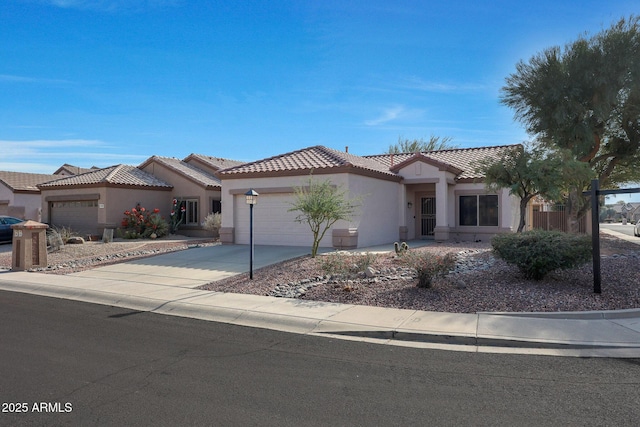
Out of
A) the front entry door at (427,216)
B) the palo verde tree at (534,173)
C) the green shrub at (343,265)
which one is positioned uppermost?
the palo verde tree at (534,173)

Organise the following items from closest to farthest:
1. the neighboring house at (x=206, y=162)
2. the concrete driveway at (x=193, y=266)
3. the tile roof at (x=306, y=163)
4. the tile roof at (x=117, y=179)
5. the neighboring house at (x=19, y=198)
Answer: the concrete driveway at (x=193, y=266) < the tile roof at (x=306, y=163) < the tile roof at (x=117, y=179) < the neighboring house at (x=206, y=162) < the neighboring house at (x=19, y=198)

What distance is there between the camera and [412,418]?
4.66 m

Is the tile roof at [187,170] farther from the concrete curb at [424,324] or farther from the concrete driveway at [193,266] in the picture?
the concrete curb at [424,324]

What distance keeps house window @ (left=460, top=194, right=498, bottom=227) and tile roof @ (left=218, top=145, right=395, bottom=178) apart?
371 cm

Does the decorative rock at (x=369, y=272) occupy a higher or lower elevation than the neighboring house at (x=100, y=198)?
lower

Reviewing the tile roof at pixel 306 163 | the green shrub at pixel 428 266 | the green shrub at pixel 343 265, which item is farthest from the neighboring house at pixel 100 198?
the green shrub at pixel 428 266

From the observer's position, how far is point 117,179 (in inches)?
1065

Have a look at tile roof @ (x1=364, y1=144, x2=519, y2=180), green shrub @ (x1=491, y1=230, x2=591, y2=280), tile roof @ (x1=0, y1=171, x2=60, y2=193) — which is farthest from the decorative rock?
tile roof @ (x1=0, y1=171, x2=60, y2=193)

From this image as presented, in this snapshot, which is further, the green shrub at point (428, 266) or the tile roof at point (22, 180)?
the tile roof at point (22, 180)

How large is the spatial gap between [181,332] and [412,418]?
4.72 metres

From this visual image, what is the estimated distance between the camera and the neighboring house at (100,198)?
26.5 meters

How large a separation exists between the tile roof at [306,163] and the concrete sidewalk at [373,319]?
6797 mm

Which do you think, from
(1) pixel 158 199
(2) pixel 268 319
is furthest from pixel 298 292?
(1) pixel 158 199

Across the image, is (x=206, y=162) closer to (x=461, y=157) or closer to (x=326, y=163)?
(x=326, y=163)
